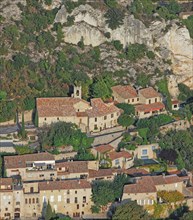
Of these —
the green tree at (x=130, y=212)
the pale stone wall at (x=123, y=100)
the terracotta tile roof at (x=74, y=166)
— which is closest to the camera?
the green tree at (x=130, y=212)

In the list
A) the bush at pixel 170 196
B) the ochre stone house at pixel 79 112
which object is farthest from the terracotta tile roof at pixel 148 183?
the ochre stone house at pixel 79 112

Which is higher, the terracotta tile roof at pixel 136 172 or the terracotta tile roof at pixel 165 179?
the terracotta tile roof at pixel 136 172

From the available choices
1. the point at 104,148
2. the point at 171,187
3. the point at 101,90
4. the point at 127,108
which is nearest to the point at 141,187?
the point at 171,187

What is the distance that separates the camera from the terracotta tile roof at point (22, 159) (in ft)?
288

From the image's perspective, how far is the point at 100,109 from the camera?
9731cm

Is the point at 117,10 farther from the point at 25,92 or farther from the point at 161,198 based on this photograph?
the point at 161,198

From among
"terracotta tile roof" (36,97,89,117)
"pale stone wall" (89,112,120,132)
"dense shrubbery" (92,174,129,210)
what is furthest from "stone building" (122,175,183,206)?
"terracotta tile roof" (36,97,89,117)

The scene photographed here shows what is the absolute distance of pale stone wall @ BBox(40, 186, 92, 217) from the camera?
85.5 meters

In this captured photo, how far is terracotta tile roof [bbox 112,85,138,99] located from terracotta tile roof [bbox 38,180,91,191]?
16077 mm

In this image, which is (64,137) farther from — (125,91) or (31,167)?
(125,91)

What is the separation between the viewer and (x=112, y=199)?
86.2 metres

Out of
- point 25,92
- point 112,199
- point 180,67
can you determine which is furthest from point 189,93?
point 112,199

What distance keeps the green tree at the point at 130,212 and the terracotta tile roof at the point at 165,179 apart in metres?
3.75

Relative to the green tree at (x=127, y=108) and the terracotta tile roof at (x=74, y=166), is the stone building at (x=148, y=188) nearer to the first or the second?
the terracotta tile roof at (x=74, y=166)
